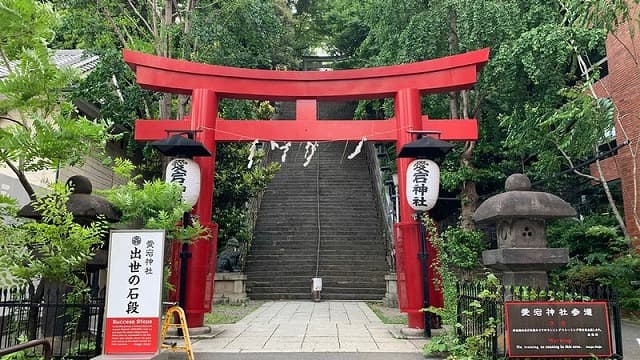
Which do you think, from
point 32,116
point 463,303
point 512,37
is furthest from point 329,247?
point 32,116

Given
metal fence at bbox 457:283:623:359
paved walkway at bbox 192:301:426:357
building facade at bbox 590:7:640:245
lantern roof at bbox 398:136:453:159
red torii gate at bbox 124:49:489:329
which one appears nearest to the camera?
metal fence at bbox 457:283:623:359

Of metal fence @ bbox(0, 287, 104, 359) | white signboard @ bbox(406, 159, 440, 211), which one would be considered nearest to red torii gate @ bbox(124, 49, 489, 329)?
white signboard @ bbox(406, 159, 440, 211)

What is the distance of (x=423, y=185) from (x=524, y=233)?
209 cm

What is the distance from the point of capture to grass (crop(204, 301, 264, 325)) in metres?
10.5

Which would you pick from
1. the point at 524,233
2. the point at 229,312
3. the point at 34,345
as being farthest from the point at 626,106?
the point at 34,345

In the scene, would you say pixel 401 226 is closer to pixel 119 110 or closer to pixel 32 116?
pixel 32 116

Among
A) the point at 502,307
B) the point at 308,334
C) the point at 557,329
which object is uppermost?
the point at 502,307

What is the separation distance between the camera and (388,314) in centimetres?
1159

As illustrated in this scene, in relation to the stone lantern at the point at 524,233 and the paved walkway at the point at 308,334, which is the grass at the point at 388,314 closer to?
the paved walkway at the point at 308,334

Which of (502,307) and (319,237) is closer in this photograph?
(502,307)

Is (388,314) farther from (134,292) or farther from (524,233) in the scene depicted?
(134,292)

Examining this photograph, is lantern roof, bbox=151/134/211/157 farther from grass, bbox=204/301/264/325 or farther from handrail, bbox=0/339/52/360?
handrail, bbox=0/339/52/360

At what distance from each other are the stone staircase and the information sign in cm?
906

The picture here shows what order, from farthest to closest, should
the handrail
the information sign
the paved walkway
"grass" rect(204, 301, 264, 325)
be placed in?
"grass" rect(204, 301, 264, 325) < the paved walkway < the information sign < the handrail
